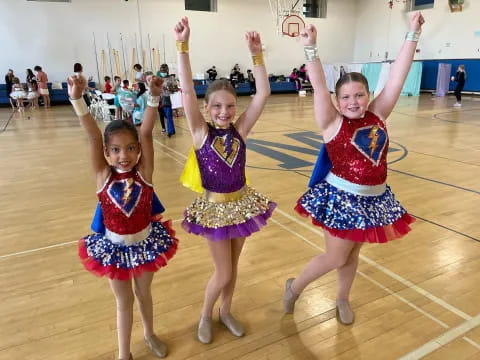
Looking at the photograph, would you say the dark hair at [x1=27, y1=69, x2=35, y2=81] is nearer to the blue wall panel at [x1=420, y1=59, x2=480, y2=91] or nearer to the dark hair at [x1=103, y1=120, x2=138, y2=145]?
the dark hair at [x1=103, y1=120, x2=138, y2=145]

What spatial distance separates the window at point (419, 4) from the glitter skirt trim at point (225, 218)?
66.7ft

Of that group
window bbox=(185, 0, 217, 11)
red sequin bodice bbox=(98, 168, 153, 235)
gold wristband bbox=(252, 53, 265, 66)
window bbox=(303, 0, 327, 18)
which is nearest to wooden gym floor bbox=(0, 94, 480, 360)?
red sequin bodice bbox=(98, 168, 153, 235)

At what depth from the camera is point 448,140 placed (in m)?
7.67

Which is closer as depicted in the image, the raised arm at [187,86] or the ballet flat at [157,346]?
the raised arm at [187,86]

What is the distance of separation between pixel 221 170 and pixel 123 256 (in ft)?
2.14

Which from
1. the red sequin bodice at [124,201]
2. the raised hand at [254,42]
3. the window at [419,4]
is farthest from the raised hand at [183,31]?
the window at [419,4]

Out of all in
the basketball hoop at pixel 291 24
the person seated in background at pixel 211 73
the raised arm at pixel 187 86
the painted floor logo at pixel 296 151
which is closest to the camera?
the raised arm at pixel 187 86

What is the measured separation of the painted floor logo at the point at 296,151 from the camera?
20.0 feet

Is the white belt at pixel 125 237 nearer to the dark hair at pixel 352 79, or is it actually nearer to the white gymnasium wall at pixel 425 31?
the dark hair at pixel 352 79

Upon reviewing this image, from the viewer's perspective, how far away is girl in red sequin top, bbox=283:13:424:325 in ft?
6.44

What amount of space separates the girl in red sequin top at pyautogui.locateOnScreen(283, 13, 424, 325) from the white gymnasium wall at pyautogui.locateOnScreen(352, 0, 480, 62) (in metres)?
14.0

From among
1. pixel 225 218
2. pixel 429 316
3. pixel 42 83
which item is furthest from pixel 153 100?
pixel 42 83

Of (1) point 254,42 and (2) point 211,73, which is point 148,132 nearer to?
(1) point 254,42

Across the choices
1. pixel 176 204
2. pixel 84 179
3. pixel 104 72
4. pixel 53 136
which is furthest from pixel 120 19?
pixel 176 204
